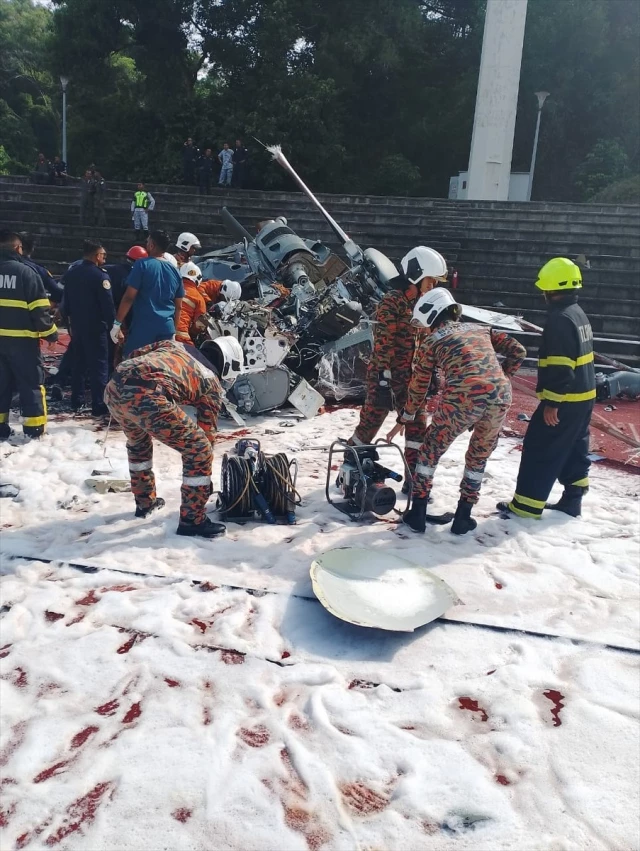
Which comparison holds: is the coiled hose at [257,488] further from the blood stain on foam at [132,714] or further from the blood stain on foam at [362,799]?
the blood stain on foam at [362,799]

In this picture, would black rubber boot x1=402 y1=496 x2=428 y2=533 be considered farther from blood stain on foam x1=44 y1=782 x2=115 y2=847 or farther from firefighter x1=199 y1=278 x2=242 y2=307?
firefighter x1=199 y1=278 x2=242 y2=307

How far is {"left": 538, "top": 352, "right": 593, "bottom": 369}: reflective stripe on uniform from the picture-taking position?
4645mm

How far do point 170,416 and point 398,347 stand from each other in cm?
209

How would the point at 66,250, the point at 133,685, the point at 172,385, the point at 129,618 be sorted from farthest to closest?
the point at 66,250
the point at 172,385
the point at 129,618
the point at 133,685

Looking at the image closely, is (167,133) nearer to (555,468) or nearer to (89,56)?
(89,56)

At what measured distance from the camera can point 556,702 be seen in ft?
9.80

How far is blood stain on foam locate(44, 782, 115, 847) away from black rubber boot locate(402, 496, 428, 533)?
2755 millimetres

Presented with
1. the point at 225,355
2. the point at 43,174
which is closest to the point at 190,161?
the point at 43,174

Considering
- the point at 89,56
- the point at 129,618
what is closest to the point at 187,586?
the point at 129,618

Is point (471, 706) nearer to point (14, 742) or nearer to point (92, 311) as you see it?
point (14, 742)

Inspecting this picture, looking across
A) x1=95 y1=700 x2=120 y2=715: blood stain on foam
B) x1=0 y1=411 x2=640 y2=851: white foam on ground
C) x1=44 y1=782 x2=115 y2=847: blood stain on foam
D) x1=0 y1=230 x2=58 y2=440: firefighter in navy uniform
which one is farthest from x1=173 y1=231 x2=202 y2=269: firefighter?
x1=44 y1=782 x2=115 y2=847: blood stain on foam

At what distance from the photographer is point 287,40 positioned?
25.0 m

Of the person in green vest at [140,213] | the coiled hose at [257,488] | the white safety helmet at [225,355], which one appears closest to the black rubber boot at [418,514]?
the coiled hose at [257,488]

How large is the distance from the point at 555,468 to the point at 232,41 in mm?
26286
